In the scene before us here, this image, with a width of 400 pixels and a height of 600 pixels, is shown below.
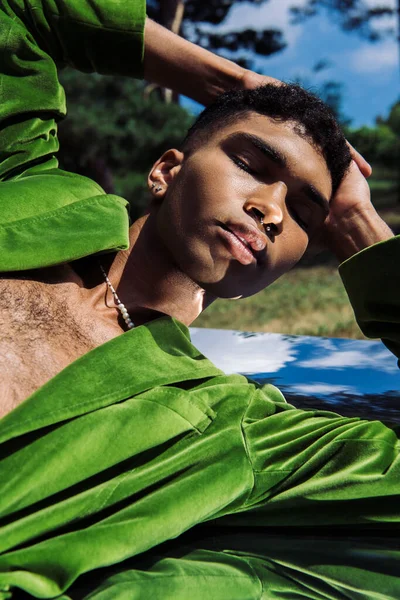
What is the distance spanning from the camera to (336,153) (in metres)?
1.58

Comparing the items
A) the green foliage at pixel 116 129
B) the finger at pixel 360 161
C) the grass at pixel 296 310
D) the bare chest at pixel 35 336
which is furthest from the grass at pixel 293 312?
the bare chest at pixel 35 336

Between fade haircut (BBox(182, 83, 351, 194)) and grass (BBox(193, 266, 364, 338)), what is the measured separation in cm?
286

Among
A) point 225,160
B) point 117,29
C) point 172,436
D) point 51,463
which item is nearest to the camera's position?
point 51,463

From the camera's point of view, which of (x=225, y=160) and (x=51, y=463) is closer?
(x=51, y=463)

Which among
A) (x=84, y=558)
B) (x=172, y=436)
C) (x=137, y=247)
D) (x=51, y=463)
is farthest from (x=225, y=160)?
(x=84, y=558)

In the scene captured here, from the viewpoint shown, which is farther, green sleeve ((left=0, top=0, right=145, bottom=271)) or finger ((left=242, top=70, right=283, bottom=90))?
finger ((left=242, top=70, right=283, bottom=90))

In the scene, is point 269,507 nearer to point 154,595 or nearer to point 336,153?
point 154,595

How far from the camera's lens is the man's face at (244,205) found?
1.38 metres

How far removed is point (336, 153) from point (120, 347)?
681 millimetres

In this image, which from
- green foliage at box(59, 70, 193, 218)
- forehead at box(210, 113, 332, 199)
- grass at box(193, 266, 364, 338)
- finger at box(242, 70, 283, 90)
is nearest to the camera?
forehead at box(210, 113, 332, 199)

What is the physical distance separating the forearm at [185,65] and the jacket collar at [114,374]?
2.41ft

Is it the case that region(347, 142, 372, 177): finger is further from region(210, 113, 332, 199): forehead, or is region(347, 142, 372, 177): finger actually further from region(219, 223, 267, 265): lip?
region(219, 223, 267, 265): lip

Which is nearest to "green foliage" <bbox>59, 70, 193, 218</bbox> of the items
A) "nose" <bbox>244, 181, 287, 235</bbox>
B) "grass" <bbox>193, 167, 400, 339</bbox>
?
"grass" <bbox>193, 167, 400, 339</bbox>

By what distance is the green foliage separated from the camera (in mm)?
8125
